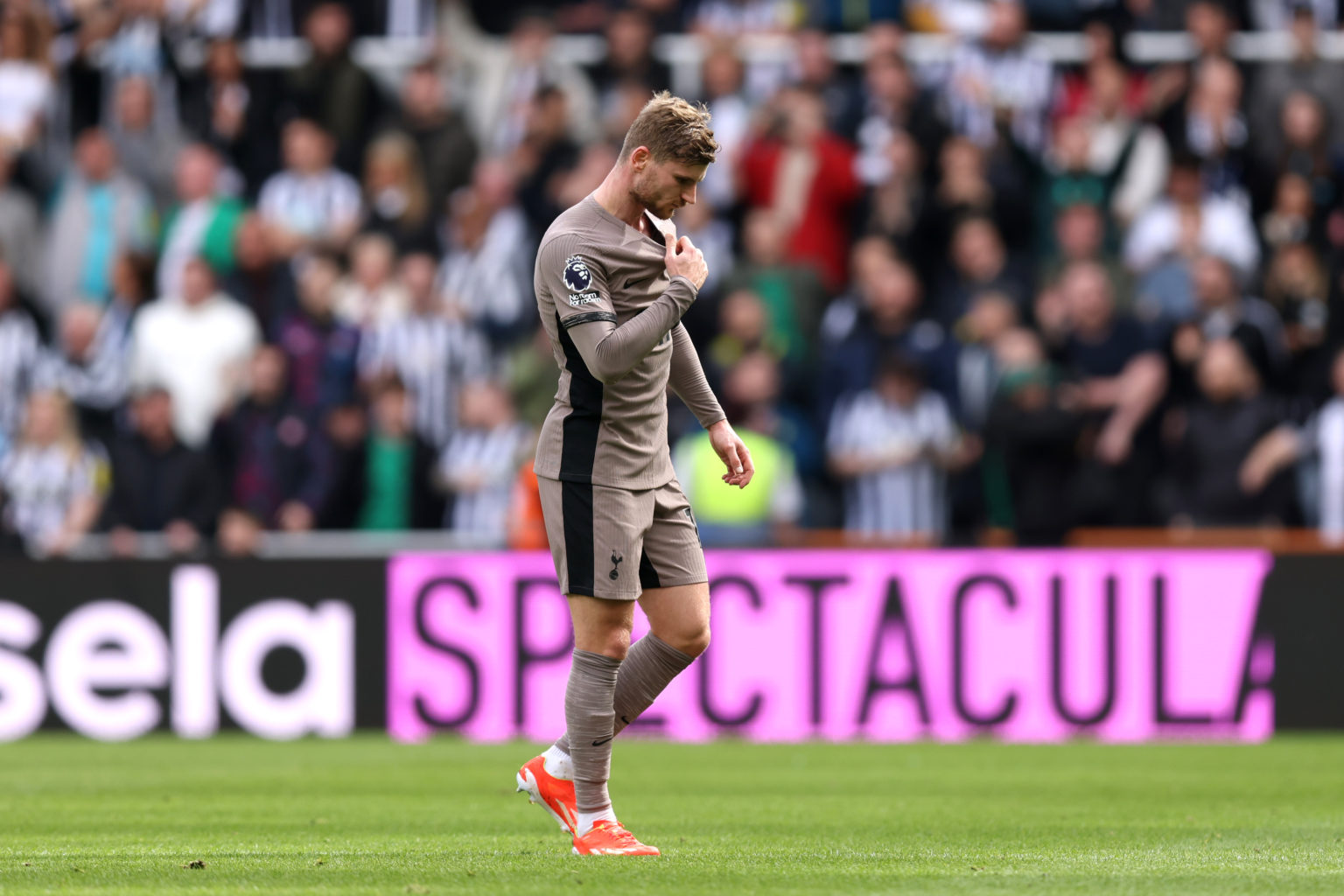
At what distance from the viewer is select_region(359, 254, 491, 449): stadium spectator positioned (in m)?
14.0

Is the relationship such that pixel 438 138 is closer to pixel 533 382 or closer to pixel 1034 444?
pixel 533 382

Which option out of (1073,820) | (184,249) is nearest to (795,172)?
(184,249)

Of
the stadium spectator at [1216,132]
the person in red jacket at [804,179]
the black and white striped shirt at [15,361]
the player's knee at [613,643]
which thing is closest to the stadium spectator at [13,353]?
the black and white striped shirt at [15,361]

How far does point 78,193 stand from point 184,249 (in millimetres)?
967

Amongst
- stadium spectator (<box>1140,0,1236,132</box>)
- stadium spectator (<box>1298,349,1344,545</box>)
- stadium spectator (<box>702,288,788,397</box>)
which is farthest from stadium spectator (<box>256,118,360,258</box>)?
stadium spectator (<box>1298,349,1344,545</box>)

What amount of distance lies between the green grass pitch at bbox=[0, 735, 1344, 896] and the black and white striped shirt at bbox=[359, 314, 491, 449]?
272 centimetres

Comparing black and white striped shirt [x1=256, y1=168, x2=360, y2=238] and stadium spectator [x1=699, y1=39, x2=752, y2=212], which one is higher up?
stadium spectator [x1=699, y1=39, x2=752, y2=212]

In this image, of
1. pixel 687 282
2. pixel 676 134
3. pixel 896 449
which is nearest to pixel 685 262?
pixel 687 282

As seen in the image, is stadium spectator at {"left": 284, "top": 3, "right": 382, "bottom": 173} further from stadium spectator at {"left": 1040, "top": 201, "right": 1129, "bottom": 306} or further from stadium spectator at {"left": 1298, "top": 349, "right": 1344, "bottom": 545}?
stadium spectator at {"left": 1298, "top": 349, "right": 1344, "bottom": 545}

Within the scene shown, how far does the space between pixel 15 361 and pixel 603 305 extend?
9.63 metres

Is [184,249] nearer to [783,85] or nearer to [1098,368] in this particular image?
[783,85]

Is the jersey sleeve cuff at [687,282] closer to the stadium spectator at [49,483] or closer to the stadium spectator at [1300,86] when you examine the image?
the stadium spectator at [49,483]

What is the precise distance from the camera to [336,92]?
51.4 feet

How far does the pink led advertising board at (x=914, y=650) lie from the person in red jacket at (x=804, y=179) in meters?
2.90
